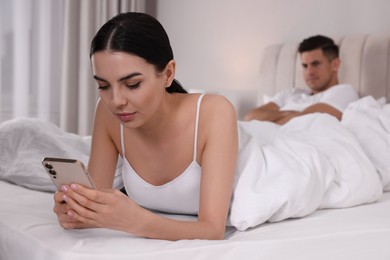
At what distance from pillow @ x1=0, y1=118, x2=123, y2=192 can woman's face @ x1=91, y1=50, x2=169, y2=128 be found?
0.56 m

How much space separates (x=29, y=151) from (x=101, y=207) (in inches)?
35.7

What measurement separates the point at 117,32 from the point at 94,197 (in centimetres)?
39

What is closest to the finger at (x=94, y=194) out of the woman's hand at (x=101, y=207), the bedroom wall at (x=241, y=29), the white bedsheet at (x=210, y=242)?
the woman's hand at (x=101, y=207)

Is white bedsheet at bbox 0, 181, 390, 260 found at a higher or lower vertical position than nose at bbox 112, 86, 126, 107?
lower

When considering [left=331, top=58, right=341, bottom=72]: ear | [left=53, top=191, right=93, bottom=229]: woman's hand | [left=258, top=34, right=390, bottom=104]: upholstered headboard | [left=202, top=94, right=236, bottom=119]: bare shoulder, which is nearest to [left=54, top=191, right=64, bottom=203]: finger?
[left=53, top=191, right=93, bottom=229]: woman's hand

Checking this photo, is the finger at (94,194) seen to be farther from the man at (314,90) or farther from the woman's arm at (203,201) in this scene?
the man at (314,90)

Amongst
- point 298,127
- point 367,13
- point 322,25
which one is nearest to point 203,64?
point 322,25

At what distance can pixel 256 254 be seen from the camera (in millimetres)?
1239

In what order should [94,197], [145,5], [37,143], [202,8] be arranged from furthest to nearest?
[145,5]
[202,8]
[37,143]
[94,197]

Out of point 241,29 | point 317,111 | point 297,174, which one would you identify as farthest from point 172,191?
point 241,29

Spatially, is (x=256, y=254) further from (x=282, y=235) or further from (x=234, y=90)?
(x=234, y=90)

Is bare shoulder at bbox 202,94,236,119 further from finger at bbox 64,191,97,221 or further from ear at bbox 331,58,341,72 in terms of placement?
ear at bbox 331,58,341,72

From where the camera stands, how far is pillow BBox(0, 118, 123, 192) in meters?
1.89

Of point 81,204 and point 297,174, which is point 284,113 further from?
point 81,204
